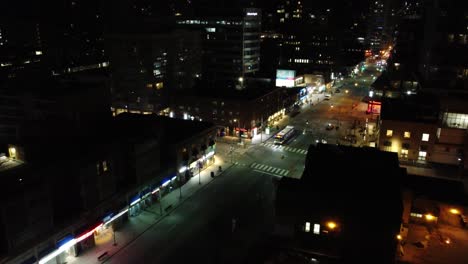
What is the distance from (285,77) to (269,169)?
6377 cm

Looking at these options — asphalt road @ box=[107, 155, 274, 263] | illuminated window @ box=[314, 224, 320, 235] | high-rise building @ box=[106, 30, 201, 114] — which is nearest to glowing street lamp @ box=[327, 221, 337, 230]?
illuminated window @ box=[314, 224, 320, 235]

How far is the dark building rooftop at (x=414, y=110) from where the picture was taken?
65.9 m

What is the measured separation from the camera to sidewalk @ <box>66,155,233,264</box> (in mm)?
39513

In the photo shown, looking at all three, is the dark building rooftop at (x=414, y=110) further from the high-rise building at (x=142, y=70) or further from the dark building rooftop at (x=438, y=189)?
the high-rise building at (x=142, y=70)

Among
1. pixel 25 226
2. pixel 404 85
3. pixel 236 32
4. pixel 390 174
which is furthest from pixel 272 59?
pixel 25 226

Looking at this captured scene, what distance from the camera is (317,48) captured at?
16800 cm

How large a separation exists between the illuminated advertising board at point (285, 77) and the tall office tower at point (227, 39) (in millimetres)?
13004

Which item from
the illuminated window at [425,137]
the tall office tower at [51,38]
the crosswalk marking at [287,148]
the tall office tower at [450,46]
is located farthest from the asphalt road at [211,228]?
the tall office tower at [51,38]

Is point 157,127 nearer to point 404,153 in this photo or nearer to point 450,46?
point 404,153

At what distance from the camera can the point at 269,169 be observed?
62.0m

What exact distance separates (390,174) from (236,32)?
298 ft

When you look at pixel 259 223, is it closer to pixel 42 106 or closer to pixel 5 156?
pixel 5 156

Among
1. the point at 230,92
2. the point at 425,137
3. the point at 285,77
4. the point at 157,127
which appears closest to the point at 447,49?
the point at 425,137

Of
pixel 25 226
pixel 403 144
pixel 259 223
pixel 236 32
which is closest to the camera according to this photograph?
pixel 25 226
